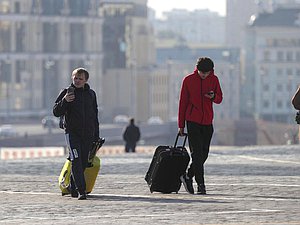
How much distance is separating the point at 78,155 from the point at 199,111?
1.48 metres

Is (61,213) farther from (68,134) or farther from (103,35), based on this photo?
(103,35)

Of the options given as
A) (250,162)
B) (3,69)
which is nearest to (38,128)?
(3,69)

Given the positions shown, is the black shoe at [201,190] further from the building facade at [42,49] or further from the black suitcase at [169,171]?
the building facade at [42,49]

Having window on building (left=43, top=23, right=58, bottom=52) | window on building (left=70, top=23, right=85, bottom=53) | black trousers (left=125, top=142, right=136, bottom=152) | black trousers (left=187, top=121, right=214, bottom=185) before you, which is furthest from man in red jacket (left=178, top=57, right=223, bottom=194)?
window on building (left=70, top=23, right=85, bottom=53)

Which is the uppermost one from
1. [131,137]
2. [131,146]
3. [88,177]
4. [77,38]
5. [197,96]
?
[197,96]

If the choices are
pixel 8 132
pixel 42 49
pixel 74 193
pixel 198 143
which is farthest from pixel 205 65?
pixel 42 49

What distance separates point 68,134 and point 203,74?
5.46 feet

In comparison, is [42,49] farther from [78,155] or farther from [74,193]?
[78,155]

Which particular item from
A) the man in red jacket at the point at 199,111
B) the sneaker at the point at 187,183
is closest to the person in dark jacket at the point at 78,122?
the man in red jacket at the point at 199,111

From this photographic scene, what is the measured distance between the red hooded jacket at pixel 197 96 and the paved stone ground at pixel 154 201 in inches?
35.5

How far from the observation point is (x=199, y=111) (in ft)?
70.5

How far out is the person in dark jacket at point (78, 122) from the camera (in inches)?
825

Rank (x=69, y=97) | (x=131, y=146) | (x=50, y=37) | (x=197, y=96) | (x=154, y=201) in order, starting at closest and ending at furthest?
1. (x=154, y=201)
2. (x=69, y=97)
3. (x=197, y=96)
4. (x=131, y=146)
5. (x=50, y=37)

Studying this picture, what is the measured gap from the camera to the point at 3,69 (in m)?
167
